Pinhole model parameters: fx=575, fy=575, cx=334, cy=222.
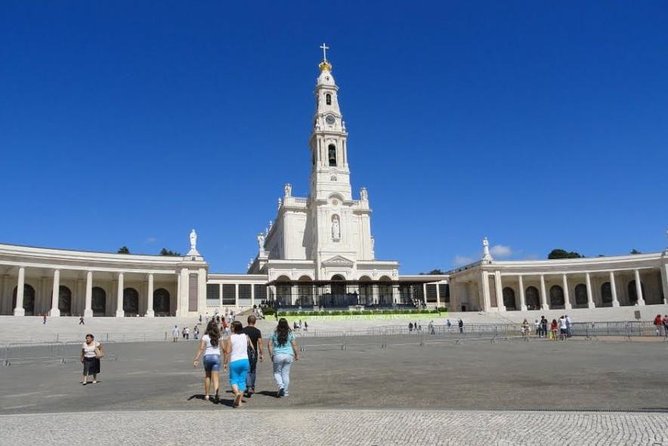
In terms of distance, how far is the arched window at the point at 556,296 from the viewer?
92125 mm

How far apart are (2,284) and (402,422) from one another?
234 feet

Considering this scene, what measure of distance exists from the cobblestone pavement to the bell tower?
265ft

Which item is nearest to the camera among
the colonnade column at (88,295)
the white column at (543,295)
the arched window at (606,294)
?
the colonnade column at (88,295)

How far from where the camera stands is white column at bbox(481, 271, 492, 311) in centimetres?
8162

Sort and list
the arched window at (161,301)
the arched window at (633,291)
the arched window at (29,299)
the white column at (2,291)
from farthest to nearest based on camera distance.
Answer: the arched window at (633,291) < the arched window at (161,301) < the arched window at (29,299) < the white column at (2,291)

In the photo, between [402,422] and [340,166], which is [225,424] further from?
[340,166]

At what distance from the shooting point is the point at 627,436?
750 cm

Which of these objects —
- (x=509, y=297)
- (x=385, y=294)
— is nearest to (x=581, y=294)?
(x=509, y=297)

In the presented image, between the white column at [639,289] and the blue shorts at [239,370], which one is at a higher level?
the white column at [639,289]

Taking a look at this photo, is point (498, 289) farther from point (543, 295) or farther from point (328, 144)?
point (328, 144)

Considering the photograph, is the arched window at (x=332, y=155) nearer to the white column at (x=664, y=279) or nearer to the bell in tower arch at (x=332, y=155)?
the bell in tower arch at (x=332, y=155)

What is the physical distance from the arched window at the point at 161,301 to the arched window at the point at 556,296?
59.5 meters

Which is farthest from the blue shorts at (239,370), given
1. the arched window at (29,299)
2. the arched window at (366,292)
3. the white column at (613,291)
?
the white column at (613,291)

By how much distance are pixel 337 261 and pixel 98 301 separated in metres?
33.6
